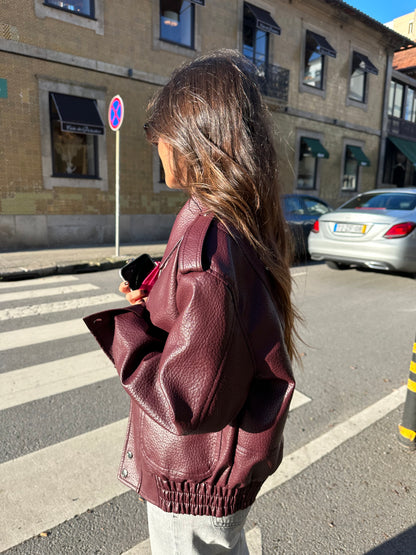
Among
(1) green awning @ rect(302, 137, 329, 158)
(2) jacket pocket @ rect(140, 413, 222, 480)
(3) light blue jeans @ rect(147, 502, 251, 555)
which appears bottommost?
(3) light blue jeans @ rect(147, 502, 251, 555)

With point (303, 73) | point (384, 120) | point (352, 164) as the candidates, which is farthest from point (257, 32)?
point (384, 120)

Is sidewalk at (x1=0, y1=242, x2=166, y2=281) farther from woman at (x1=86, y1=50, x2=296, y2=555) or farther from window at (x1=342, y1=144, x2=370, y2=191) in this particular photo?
window at (x1=342, y1=144, x2=370, y2=191)

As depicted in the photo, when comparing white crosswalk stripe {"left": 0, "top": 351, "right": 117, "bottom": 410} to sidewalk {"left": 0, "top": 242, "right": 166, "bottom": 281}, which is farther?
sidewalk {"left": 0, "top": 242, "right": 166, "bottom": 281}

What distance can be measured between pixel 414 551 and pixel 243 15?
53.3 ft

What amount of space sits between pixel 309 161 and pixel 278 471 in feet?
A: 57.1

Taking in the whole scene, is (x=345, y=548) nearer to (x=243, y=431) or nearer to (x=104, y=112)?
(x=243, y=431)

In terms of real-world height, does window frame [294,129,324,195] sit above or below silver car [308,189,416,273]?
above

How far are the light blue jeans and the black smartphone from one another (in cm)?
66

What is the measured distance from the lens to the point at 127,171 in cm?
1213

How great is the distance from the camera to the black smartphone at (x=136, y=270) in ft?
4.22

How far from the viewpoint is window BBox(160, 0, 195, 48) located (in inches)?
484

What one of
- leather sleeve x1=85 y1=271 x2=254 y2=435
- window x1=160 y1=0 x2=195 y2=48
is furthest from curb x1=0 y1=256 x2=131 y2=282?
window x1=160 y1=0 x2=195 y2=48

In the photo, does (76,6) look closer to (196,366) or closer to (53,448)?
(53,448)

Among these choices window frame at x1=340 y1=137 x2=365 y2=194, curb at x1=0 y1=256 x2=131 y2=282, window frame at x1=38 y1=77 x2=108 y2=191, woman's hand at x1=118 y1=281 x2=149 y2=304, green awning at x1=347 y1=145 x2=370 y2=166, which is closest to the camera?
woman's hand at x1=118 y1=281 x2=149 y2=304
